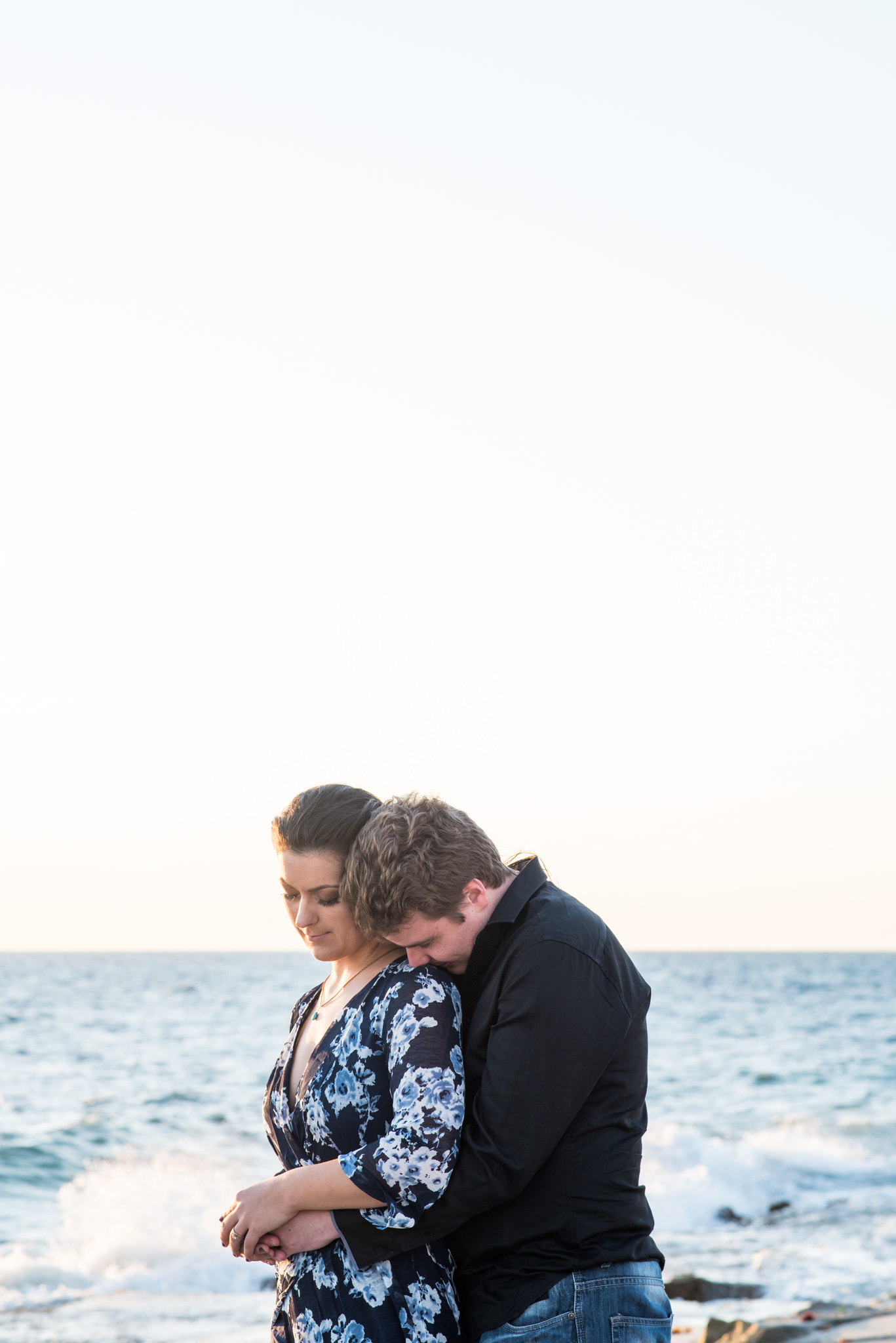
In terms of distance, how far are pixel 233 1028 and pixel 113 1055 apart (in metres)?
6.23

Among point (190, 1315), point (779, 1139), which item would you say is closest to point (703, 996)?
point (779, 1139)

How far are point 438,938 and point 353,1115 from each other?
409mm

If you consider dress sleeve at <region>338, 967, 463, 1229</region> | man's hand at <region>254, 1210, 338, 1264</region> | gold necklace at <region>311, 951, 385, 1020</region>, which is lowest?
man's hand at <region>254, 1210, 338, 1264</region>

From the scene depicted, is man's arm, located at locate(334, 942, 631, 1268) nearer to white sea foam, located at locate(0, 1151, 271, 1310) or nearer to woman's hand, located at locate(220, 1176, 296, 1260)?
woman's hand, located at locate(220, 1176, 296, 1260)

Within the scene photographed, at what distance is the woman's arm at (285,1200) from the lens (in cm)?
260

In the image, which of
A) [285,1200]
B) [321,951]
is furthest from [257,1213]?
[321,951]

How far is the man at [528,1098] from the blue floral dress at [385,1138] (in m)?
0.06

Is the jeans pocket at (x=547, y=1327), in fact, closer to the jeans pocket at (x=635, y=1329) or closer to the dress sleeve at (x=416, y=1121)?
the jeans pocket at (x=635, y=1329)

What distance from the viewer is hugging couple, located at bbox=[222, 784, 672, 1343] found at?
8.43 feet

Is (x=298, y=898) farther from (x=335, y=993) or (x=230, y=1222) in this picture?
(x=230, y=1222)

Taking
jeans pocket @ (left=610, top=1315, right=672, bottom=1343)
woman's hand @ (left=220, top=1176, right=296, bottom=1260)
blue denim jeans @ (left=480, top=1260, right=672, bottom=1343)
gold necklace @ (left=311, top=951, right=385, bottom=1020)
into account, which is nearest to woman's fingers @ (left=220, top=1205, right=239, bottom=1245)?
woman's hand @ (left=220, top=1176, right=296, bottom=1260)

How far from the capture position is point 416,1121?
254 cm

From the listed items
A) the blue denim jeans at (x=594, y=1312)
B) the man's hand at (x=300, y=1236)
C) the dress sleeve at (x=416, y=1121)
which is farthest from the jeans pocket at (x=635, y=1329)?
the man's hand at (x=300, y=1236)

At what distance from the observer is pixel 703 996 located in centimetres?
4484
